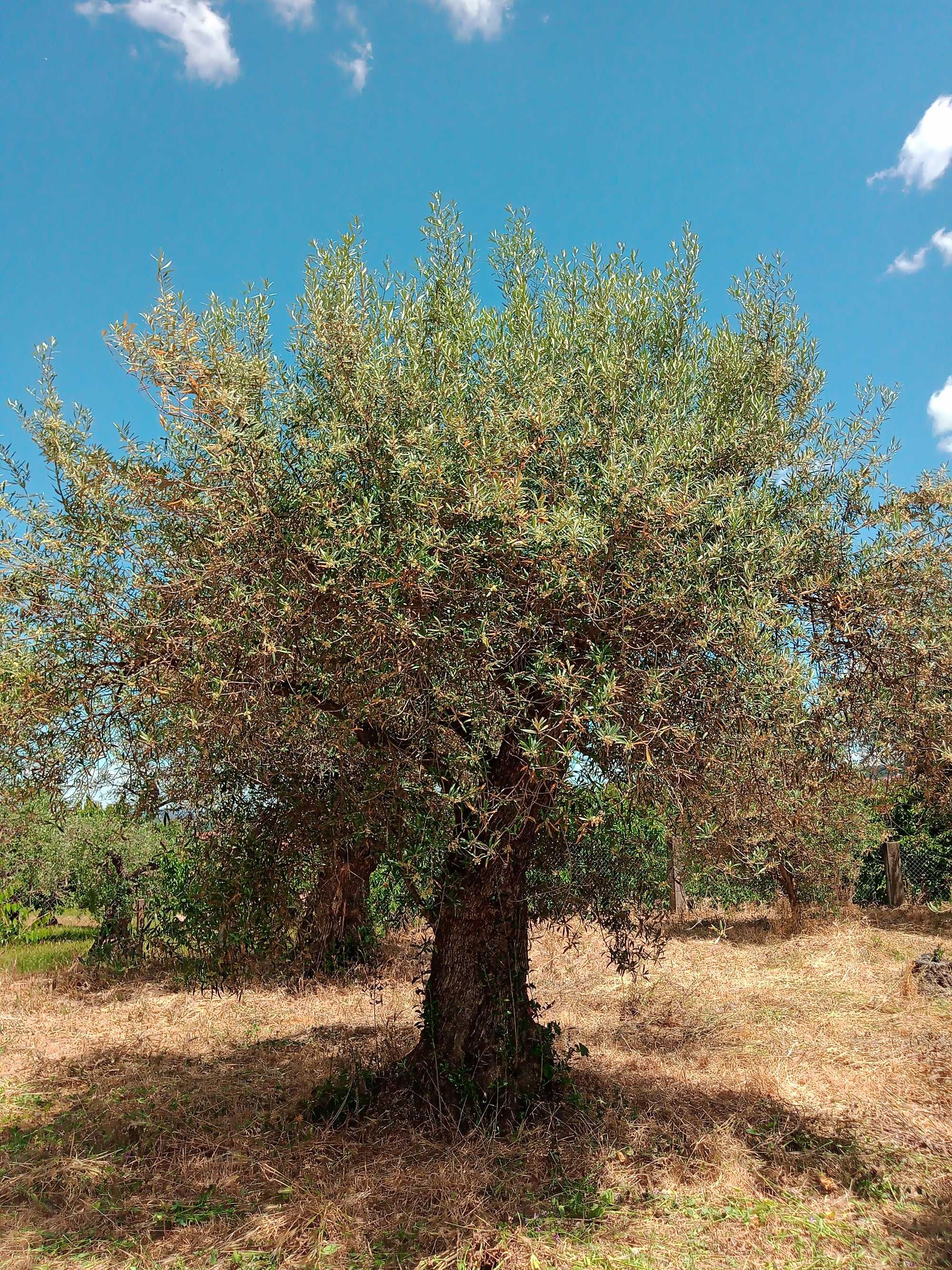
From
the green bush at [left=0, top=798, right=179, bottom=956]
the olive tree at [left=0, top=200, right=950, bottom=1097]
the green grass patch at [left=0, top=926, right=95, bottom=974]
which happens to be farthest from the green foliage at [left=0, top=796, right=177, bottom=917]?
the olive tree at [left=0, top=200, right=950, bottom=1097]

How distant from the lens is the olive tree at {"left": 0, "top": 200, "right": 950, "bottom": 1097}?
4.64m

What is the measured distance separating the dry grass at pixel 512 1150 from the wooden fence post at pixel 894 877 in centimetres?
766

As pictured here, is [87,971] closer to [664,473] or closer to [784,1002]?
[784,1002]

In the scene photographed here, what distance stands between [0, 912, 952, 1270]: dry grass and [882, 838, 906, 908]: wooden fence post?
25.1 ft

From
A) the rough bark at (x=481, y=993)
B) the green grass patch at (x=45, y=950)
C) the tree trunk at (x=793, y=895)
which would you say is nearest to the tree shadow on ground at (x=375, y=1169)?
the rough bark at (x=481, y=993)

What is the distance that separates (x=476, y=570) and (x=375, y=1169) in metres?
4.79

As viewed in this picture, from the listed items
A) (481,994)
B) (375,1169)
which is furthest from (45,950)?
(481,994)

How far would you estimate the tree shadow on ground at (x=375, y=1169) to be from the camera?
560 centimetres

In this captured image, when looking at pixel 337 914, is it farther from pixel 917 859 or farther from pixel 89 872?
pixel 917 859

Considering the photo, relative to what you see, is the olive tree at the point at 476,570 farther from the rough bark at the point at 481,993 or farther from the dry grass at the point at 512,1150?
the dry grass at the point at 512,1150

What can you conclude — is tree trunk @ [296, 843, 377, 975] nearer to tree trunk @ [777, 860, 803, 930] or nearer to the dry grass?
the dry grass

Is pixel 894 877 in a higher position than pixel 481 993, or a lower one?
higher

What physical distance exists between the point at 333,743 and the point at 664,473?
101 inches

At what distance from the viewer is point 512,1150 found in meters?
6.47
